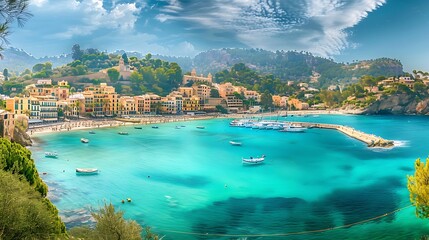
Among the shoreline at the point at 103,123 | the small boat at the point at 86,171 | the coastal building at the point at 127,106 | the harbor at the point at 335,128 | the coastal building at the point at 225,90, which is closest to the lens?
the small boat at the point at 86,171

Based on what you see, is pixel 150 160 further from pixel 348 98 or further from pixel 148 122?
pixel 348 98

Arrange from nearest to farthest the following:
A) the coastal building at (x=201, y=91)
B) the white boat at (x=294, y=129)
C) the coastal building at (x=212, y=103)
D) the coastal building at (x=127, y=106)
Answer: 1. the white boat at (x=294, y=129)
2. the coastal building at (x=127, y=106)
3. the coastal building at (x=212, y=103)
4. the coastal building at (x=201, y=91)

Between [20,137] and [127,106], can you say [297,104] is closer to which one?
[127,106]

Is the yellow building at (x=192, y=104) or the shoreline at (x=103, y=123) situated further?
the yellow building at (x=192, y=104)

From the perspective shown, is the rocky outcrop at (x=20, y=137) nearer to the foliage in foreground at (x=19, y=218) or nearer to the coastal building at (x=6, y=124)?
the coastal building at (x=6, y=124)

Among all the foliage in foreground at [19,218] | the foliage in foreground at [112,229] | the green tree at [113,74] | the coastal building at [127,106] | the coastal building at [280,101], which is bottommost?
the foliage in foreground at [112,229]

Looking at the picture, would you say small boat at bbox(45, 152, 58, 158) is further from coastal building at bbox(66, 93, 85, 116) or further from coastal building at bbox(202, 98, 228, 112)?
coastal building at bbox(202, 98, 228, 112)

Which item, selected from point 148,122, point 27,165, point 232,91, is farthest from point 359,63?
point 27,165

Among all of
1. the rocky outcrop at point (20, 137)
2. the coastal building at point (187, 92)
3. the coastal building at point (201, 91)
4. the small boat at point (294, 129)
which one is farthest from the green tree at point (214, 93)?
the rocky outcrop at point (20, 137)
